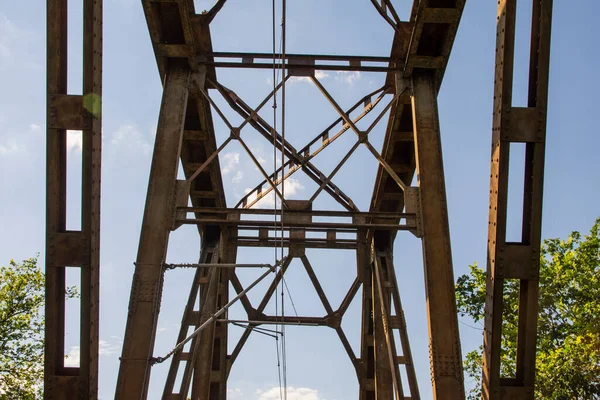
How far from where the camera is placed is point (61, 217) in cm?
771

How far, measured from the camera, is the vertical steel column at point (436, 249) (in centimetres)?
818

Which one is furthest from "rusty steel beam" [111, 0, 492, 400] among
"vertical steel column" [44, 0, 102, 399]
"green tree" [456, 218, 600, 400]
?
"green tree" [456, 218, 600, 400]

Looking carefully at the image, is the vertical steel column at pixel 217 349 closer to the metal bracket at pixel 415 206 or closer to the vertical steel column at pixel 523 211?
the metal bracket at pixel 415 206

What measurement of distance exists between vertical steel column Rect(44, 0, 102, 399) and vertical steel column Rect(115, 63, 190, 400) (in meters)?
0.58

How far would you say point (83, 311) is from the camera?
7.43m

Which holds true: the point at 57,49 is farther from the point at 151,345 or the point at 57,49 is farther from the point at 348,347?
the point at 348,347

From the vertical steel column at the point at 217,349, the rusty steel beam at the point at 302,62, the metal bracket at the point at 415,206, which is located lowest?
the vertical steel column at the point at 217,349

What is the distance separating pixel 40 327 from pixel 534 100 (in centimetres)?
2281

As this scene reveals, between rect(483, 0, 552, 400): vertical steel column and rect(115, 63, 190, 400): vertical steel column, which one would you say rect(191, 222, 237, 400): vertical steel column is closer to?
rect(115, 63, 190, 400): vertical steel column

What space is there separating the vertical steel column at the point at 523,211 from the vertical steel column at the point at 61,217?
4.77m

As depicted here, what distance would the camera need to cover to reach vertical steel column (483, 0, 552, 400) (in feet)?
24.0

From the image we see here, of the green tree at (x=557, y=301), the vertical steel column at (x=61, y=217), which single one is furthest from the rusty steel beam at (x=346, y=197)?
the green tree at (x=557, y=301)

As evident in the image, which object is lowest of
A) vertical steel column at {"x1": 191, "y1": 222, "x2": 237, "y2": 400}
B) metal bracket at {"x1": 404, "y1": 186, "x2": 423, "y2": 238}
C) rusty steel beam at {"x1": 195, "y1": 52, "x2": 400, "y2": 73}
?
vertical steel column at {"x1": 191, "y1": 222, "x2": 237, "y2": 400}

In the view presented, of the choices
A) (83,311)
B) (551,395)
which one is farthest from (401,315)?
(551,395)
